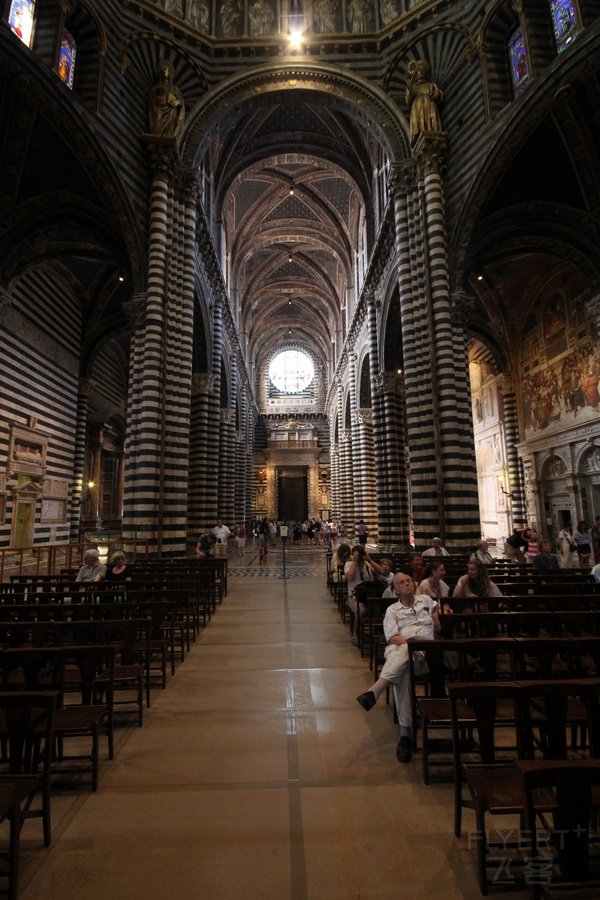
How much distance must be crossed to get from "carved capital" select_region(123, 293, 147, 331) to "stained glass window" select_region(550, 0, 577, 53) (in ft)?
44.2

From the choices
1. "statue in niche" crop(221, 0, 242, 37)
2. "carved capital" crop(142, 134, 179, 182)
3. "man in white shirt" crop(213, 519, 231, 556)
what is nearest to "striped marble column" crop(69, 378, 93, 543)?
"man in white shirt" crop(213, 519, 231, 556)

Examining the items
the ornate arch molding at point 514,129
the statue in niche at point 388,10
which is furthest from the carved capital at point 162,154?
the statue in niche at point 388,10

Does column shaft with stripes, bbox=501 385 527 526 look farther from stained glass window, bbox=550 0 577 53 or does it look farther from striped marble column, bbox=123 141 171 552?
striped marble column, bbox=123 141 171 552

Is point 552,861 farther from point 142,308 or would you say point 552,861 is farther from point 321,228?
point 321,228

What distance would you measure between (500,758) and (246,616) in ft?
18.5

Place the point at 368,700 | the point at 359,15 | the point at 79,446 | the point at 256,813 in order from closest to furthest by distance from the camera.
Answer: the point at 256,813 → the point at 368,700 → the point at 359,15 → the point at 79,446

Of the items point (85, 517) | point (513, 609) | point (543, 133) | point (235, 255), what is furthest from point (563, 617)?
point (235, 255)

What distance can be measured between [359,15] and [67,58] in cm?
1099

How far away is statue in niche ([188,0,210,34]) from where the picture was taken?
16358mm

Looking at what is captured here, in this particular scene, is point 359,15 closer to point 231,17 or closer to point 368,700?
point 231,17

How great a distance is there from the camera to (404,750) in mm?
3434

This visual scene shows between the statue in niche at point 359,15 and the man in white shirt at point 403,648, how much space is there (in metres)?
21.1

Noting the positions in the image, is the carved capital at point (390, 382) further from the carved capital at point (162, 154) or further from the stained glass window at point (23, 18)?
the stained glass window at point (23, 18)

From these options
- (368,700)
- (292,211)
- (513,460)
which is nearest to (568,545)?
(513,460)
